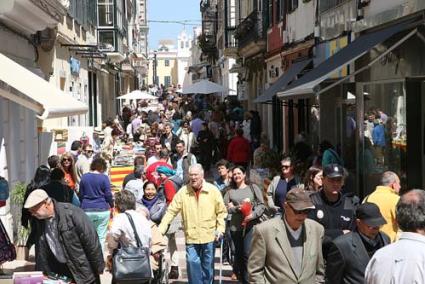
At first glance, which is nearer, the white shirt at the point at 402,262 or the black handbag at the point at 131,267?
the white shirt at the point at 402,262

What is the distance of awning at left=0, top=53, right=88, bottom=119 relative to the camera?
10086mm

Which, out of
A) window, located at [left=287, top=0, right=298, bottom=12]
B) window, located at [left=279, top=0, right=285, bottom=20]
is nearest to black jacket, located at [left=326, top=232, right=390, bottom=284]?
window, located at [left=287, top=0, right=298, bottom=12]

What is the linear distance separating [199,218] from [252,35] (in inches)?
831

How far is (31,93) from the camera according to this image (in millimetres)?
10219

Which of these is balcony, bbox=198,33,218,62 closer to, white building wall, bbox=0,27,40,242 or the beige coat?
white building wall, bbox=0,27,40,242

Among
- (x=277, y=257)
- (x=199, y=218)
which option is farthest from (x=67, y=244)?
(x=199, y=218)

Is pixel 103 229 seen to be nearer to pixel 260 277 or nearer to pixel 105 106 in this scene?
pixel 260 277

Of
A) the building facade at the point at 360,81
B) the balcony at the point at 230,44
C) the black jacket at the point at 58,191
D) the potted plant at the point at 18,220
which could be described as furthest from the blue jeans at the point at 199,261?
the balcony at the point at 230,44

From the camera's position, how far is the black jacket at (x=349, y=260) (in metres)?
5.77

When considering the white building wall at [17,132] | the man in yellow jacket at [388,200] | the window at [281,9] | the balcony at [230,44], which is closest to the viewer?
the man in yellow jacket at [388,200]

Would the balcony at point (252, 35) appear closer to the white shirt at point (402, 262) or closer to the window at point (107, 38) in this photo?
the window at point (107, 38)

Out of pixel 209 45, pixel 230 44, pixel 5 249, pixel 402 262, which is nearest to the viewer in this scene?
pixel 402 262

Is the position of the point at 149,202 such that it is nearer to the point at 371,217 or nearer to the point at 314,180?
the point at 314,180

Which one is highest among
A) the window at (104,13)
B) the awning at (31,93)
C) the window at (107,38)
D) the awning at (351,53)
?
the window at (104,13)
